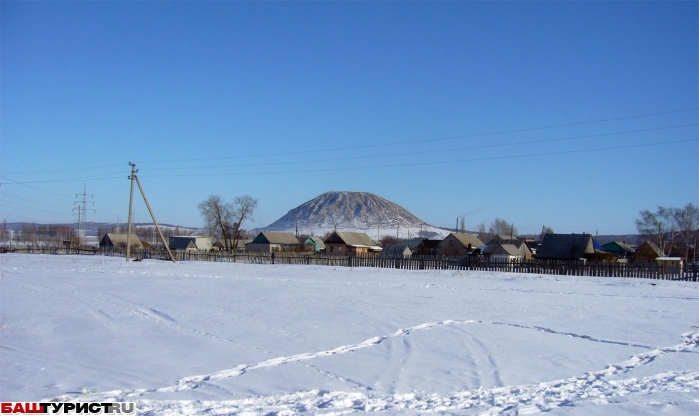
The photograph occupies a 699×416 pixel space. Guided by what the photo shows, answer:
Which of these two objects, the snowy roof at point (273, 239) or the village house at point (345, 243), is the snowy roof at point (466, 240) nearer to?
the village house at point (345, 243)

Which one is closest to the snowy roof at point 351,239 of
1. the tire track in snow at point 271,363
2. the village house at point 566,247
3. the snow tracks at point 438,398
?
the village house at point 566,247

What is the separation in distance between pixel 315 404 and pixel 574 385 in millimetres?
3725

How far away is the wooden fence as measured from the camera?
32.5 m

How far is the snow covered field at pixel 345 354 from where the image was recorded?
266 inches

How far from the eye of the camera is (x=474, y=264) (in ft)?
131

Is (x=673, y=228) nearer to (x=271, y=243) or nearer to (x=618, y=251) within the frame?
(x=618, y=251)

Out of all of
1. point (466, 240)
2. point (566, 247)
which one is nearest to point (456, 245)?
point (466, 240)

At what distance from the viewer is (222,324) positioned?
1239 centimetres

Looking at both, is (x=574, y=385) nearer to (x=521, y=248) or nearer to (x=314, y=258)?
(x=314, y=258)

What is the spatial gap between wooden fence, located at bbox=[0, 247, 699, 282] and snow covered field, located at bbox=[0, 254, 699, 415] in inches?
651

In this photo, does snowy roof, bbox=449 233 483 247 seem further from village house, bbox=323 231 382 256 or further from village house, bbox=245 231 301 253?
village house, bbox=245 231 301 253

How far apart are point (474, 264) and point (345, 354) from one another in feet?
104

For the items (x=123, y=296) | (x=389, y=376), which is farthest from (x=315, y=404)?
(x=123, y=296)

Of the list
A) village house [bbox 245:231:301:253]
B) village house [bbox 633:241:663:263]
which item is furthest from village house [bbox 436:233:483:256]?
village house [bbox 245:231:301:253]
